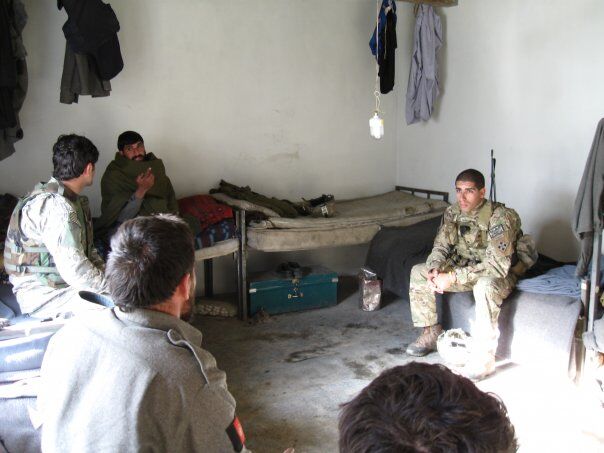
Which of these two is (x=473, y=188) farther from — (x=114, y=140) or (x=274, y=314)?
(x=114, y=140)

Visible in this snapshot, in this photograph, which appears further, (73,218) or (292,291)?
(292,291)

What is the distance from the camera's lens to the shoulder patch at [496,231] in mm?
3572

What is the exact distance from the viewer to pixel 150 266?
143 centimetres

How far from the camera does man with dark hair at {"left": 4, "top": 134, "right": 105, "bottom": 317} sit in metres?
2.78

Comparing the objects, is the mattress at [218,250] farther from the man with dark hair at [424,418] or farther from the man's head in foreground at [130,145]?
the man with dark hair at [424,418]

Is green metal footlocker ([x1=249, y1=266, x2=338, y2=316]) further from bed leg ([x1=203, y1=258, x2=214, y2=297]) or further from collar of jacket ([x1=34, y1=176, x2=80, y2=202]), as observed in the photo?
collar of jacket ([x1=34, y1=176, x2=80, y2=202])

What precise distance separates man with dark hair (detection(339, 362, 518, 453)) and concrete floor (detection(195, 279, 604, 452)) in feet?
5.35

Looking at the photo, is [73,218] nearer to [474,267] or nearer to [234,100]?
[474,267]

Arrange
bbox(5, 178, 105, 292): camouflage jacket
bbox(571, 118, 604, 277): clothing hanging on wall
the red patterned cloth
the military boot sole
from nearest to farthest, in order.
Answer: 1. bbox(5, 178, 105, 292): camouflage jacket
2. bbox(571, 118, 604, 277): clothing hanging on wall
3. the military boot sole
4. the red patterned cloth

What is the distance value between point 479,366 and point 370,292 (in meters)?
1.43

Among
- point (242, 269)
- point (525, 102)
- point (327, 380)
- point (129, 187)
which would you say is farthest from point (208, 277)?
point (525, 102)

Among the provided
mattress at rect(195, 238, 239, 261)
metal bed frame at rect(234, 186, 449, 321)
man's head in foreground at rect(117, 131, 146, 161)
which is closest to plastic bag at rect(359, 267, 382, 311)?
metal bed frame at rect(234, 186, 449, 321)

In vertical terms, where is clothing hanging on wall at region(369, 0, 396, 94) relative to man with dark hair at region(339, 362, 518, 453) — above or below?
above

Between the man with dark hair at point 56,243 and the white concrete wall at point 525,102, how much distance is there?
10.7 feet
